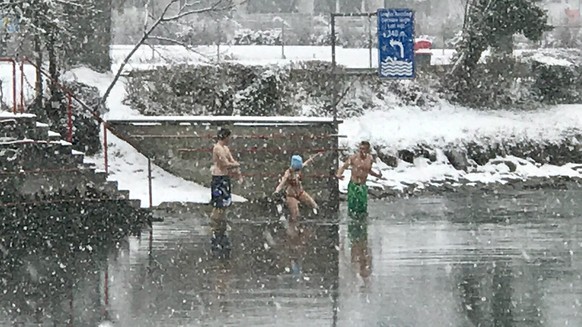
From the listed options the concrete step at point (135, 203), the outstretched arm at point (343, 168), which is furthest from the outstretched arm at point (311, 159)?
the concrete step at point (135, 203)

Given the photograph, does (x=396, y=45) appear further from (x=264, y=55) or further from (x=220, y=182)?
(x=264, y=55)

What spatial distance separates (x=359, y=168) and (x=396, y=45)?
406 cm

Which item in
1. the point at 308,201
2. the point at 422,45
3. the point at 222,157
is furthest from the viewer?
the point at 422,45

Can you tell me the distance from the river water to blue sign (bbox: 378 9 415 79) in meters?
4.99

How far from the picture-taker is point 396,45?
73.4 feet

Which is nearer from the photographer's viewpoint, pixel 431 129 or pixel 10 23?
pixel 10 23

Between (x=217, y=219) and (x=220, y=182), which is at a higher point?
(x=220, y=182)

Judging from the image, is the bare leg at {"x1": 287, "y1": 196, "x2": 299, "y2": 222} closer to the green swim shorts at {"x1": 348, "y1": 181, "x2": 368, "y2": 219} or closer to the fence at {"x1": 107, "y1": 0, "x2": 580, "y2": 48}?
the green swim shorts at {"x1": 348, "y1": 181, "x2": 368, "y2": 219}

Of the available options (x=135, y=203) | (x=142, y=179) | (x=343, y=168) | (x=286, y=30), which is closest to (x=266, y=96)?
(x=142, y=179)

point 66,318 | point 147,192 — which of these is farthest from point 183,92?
point 66,318

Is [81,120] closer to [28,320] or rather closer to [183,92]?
[183,92]

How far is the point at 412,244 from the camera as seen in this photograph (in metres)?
15.6

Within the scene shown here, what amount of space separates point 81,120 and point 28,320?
1240cm

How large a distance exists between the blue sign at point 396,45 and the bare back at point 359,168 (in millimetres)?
3528
